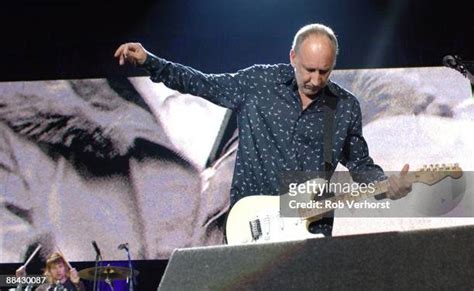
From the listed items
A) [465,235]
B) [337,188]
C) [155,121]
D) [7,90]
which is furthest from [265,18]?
[465,235]

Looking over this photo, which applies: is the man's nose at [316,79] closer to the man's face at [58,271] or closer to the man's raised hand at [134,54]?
the man's raised hand at [134,54]

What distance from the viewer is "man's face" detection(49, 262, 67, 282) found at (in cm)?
625

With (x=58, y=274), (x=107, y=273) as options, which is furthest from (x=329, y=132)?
(x=58, y=274)

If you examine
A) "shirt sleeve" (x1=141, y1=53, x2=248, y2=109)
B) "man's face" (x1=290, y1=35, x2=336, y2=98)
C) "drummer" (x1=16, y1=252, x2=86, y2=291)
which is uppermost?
"man's face" (x1=290, y1=35, x2=336, y2=98)

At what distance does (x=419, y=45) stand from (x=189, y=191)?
240cm

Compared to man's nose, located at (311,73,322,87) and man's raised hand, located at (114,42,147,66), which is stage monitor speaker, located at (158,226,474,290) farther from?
man's nose, located at (311,73,322,87)

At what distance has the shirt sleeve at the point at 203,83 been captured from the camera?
10.2 ft

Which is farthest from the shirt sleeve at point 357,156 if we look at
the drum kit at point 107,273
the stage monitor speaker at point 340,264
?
the drum kit at point 107,273

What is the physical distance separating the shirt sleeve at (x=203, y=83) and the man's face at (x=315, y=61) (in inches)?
12.9

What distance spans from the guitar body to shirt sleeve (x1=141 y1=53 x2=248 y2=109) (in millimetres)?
480

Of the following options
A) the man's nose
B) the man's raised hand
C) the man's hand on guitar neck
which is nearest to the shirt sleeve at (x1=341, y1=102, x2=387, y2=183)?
the man's hand on guitar neck

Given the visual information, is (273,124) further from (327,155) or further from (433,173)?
(433,173)

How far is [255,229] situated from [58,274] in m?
3.65

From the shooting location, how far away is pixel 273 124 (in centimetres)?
321
